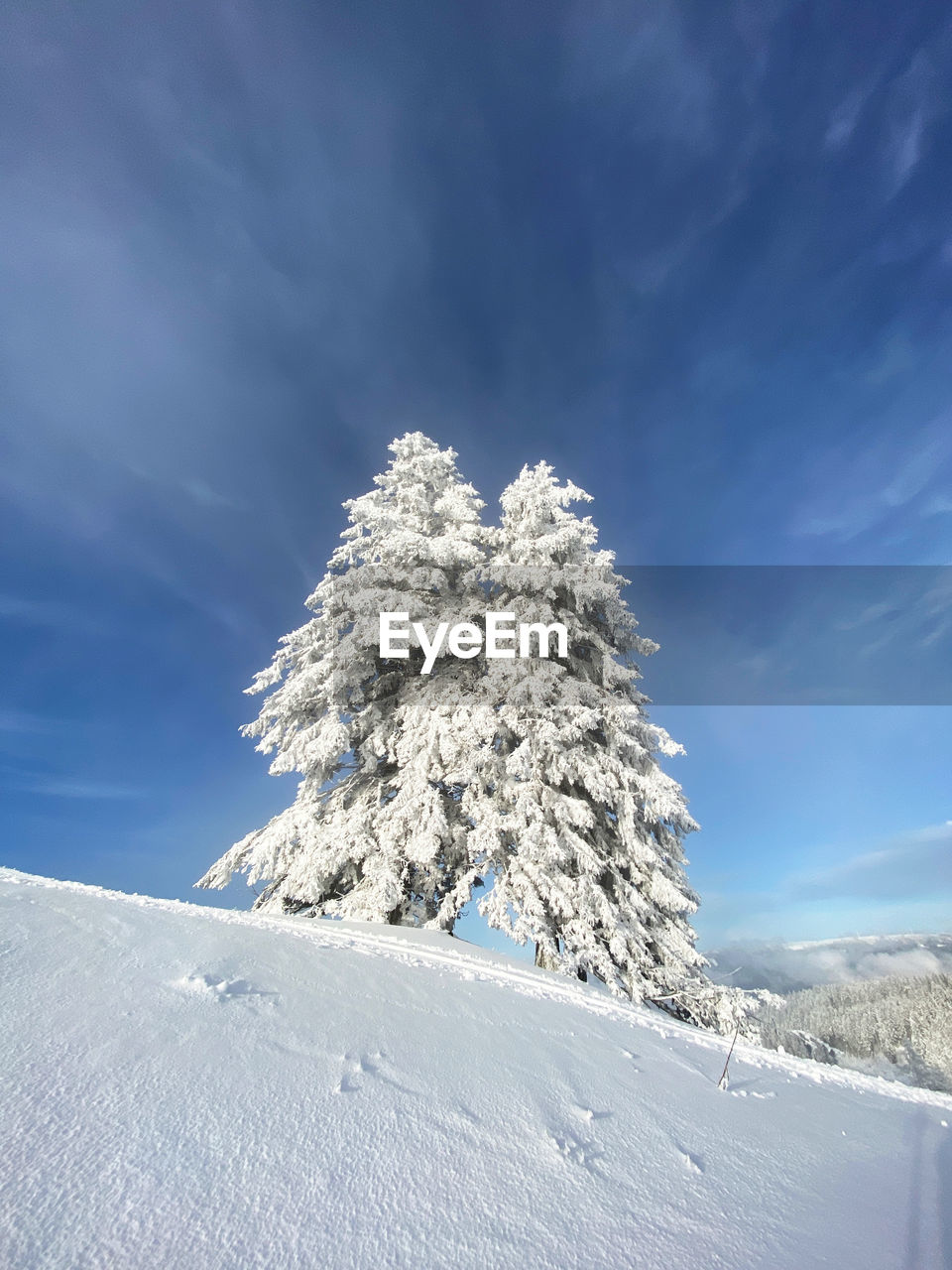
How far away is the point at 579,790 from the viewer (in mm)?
11492

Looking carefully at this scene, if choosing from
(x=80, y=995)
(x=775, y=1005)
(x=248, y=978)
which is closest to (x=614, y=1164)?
(x=248, y=978)

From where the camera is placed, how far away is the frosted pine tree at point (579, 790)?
9219mm

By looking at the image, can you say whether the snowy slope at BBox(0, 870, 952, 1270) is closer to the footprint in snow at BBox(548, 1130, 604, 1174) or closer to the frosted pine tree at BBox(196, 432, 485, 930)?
the footprint in snow at BBox(548, 1130, 604, 1174)

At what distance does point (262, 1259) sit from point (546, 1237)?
92 centimetres

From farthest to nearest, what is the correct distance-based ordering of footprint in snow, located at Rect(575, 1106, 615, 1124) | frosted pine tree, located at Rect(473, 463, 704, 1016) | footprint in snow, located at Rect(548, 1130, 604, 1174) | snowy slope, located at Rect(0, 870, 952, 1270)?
frosted pine tree, located at Rect(473, 463, 704, 1016) → footprint in snow, located at Rect(575, 1106, 615, 1124) → footprint in snow, located at Rect(548, 1130, 604, 1174) → snowy slope, located at Rect(0, 870, 952, 1270)

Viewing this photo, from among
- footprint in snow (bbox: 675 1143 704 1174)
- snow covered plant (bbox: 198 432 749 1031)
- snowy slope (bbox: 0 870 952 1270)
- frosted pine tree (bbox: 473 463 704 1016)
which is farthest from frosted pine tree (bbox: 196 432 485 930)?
footprint in snow (bbox: 675 1143 704 1174)

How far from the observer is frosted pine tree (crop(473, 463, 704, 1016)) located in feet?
30.2

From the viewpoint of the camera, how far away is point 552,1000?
515 cm

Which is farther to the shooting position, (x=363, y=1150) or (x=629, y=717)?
(x=629, y=717)

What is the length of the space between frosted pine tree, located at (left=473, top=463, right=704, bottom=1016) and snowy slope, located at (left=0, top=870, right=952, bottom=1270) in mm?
5265

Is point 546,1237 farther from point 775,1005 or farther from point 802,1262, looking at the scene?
point 775,1005

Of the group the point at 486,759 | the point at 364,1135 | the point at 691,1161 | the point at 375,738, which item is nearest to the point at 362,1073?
the point at 364,1135

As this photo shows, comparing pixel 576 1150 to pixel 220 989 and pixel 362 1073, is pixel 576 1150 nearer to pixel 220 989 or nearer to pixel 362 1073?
pixel 362 1073

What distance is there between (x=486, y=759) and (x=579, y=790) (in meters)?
2.48
